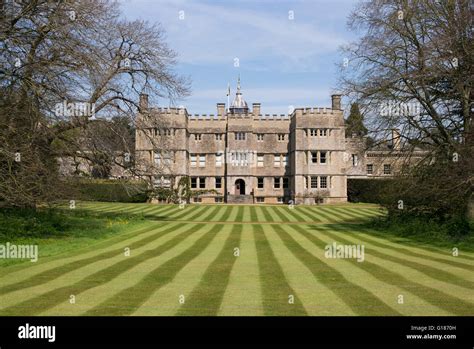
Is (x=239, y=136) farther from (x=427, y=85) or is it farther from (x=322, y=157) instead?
(x=427, y=85)

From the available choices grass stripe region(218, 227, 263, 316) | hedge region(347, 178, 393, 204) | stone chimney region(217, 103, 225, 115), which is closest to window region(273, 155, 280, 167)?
stone chimney region(217, 103, 225, 115)

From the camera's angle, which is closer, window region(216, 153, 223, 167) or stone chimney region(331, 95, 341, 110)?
stone chimney region(331, 95, 341, 110)

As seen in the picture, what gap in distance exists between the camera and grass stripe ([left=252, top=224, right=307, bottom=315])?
8.16 metres

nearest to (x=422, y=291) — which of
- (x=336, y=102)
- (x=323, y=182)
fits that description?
(x=323, y=182)

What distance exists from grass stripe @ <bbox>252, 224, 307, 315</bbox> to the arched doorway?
41411 mm

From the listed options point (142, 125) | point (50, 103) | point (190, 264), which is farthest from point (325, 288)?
point (142, 125)

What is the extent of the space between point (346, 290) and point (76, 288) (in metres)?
5.55

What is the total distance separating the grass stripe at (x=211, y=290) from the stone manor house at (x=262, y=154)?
3937 cm

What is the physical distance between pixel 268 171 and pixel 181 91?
31.9 metres

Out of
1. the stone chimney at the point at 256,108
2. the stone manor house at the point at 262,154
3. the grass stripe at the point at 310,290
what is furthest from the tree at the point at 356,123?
the stone chimney at the point at 256,108

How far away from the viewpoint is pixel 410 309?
8.17 metres

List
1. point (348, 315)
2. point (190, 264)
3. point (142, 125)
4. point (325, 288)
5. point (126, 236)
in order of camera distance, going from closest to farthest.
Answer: point (348, 315) → point (325, 288) → point (190, 264) → point (126, 236) → point (142, 125)

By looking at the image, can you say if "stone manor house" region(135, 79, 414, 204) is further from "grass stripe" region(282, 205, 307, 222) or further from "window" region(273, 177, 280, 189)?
"grass stripe" region(282, 205, 307, 222)

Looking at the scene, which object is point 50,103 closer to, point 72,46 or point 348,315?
point 72,46
